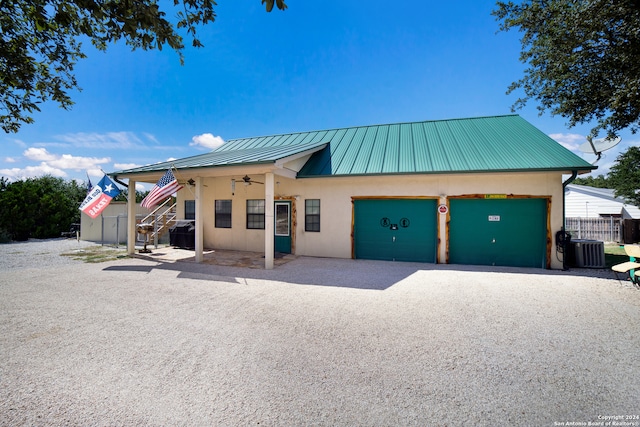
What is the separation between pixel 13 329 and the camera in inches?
172

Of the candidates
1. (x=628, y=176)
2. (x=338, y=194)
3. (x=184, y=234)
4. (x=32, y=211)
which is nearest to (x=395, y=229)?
(x=338, y=194)

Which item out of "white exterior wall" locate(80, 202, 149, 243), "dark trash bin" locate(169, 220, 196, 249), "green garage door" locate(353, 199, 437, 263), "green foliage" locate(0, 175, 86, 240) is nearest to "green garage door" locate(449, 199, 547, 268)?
"green garage door" locate(353, 199, 437, 263)

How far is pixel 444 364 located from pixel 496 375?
0.54 m

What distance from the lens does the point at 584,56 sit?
745 cm

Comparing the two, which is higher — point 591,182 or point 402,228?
point 591,182

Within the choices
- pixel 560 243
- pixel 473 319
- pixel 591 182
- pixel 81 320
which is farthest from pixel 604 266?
pixel 591 182

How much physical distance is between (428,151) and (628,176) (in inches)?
837

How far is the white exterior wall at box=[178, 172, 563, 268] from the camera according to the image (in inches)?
362

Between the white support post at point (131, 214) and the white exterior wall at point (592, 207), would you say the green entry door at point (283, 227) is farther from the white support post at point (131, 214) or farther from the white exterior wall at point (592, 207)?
the white exterior wall at point (592, 207)

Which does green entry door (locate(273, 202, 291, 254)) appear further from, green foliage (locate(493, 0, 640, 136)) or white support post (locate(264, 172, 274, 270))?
green foliage (locate(493, 0, 640, 136))

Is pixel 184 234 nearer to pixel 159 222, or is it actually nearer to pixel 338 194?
pixel 159 222

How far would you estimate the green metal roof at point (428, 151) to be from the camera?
9.12m

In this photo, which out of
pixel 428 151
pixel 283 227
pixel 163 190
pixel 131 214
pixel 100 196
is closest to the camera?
pixel 163 190

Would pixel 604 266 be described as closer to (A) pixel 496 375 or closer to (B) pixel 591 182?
(A) pixel 496 375
